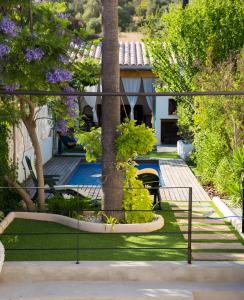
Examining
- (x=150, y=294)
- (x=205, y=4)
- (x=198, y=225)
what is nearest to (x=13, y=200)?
(x=198, y=225)

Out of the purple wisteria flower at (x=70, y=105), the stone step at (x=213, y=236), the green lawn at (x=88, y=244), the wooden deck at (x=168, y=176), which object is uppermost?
the purple wisteria flower at (x=70, y=105)

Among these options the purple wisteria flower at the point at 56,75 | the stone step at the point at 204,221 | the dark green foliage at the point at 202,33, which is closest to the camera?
the purple wisteria flower at the point at 56,75

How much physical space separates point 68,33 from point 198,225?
4366 mm

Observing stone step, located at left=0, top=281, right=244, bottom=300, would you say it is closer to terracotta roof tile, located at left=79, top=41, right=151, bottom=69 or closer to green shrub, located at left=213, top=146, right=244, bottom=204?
green shrub, located at left=213, top=146, right=244, bottom=204

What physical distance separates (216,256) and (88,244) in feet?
6.81

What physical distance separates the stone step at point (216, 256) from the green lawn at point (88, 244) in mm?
211

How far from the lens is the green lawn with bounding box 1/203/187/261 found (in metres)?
7.77

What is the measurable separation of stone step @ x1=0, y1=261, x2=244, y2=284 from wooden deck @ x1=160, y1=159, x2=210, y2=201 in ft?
10.5

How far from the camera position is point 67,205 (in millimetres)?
10227

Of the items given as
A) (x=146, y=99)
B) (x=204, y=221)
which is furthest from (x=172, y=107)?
(x=204, y=221)

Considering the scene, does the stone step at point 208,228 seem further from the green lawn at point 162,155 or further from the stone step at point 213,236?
the green lawn at point 162,155

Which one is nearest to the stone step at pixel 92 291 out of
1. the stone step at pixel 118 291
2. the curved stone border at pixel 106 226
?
the stone step at pixel 118 291

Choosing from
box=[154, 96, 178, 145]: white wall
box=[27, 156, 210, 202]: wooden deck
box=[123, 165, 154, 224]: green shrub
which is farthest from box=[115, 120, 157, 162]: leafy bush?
box=[154, 96, 178, 145]: white wall

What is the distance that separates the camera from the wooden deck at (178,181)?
13031 millimetres
